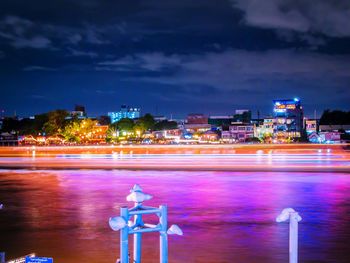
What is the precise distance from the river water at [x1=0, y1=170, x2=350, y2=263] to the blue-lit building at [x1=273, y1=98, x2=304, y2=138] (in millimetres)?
116950

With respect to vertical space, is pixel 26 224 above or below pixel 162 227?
below

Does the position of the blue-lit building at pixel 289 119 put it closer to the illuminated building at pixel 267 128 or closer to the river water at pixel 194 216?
the illuminated building at pixel 267 128

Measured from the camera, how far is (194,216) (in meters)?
11.9

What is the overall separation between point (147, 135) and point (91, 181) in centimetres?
12632

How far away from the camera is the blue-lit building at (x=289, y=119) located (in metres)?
136

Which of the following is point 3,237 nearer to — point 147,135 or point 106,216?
point 106,216

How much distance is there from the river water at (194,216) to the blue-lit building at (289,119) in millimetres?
116950

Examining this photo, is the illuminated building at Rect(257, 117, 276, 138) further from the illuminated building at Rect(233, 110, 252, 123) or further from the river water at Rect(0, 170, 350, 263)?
the river water at Rect(0, 170, 350, 263)

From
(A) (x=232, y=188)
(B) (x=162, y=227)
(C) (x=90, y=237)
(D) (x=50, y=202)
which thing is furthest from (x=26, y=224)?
(A) (x=232, y=188)

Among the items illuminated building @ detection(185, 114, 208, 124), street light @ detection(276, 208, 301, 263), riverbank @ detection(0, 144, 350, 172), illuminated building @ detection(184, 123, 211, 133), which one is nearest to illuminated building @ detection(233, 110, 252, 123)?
illuminated building @ detection(185, 114, 208, 124)

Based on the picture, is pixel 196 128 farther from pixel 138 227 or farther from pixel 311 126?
pixel 138 227

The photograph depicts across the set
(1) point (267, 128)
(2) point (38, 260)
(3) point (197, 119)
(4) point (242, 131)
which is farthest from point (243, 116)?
(2) point (38, 260)

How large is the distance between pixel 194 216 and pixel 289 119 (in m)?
129

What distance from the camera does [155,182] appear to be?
65.7 ft
